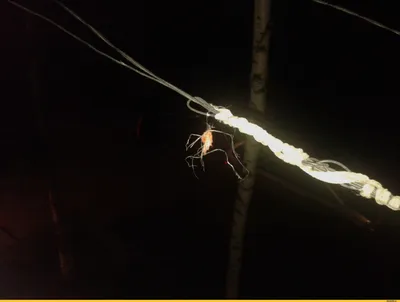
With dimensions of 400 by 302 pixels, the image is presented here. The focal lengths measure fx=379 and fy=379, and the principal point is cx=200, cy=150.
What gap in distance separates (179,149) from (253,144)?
328 cm

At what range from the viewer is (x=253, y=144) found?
4.60 meters

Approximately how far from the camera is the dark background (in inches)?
222

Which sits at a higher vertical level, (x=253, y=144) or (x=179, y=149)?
(x=179, y=149)

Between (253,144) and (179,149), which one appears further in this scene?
(179,149)

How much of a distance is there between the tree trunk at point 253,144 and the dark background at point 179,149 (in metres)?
0.98

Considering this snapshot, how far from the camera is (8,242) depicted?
9.01 metres

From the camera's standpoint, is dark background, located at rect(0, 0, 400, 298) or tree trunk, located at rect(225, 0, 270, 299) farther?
dark background, located at rect(0, 0, 400, 298)

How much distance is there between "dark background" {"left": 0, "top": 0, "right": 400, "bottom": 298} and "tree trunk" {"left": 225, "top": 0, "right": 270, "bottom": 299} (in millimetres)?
979

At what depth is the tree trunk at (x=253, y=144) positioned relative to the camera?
3.93 m

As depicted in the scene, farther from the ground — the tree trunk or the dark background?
the dark background

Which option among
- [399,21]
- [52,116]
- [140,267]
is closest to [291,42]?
[399,21]

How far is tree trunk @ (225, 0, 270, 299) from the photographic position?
3.93 metres

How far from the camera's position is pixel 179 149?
7695 millimetres

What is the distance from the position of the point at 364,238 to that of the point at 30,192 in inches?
290
